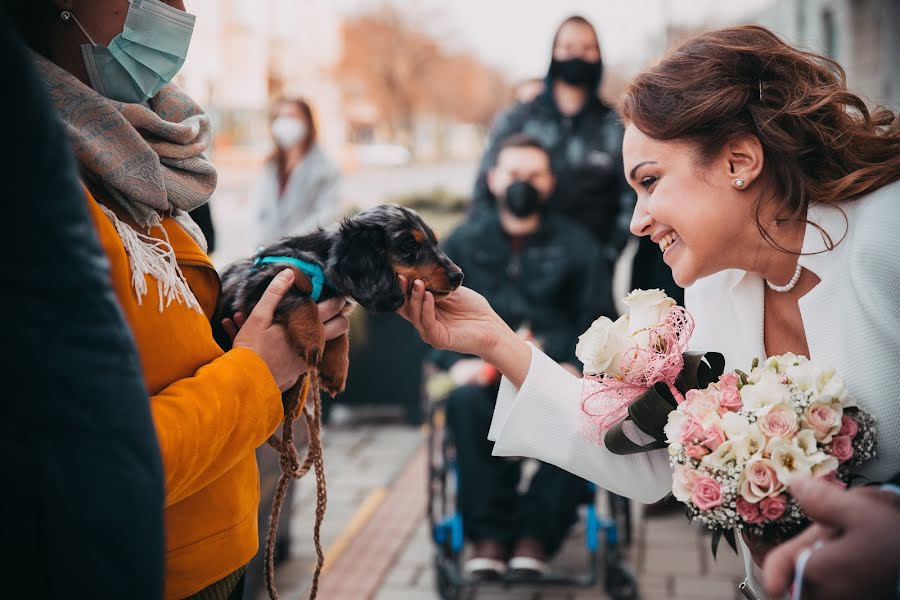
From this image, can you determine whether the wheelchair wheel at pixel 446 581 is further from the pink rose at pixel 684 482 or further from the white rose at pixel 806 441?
the white rose at pixel 806 441

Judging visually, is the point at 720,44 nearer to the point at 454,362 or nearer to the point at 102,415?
the point at 102,415

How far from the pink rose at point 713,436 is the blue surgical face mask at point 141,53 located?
4.61ft

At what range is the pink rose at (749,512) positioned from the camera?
5.45 feet

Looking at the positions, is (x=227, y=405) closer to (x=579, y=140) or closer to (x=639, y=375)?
(x=639, y=375)

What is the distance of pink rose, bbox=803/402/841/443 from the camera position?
1.66 meters

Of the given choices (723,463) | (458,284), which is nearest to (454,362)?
(458,284)

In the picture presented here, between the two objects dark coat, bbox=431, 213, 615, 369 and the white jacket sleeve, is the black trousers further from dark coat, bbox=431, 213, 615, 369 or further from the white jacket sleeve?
the white jacket sleeve

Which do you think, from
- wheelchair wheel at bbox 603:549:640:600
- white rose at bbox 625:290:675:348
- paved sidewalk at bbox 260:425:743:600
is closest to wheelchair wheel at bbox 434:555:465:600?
paved sidewalk at bbox 260:425:743:600

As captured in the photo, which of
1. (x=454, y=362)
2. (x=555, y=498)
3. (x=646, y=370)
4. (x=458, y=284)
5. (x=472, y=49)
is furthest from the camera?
(x=472, y=49)

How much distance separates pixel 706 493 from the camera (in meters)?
1.71

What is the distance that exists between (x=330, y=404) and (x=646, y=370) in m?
5.08

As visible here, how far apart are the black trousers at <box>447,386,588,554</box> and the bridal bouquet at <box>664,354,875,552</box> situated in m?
2.20

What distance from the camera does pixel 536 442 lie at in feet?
6.86

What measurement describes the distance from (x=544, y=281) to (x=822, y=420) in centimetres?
275
